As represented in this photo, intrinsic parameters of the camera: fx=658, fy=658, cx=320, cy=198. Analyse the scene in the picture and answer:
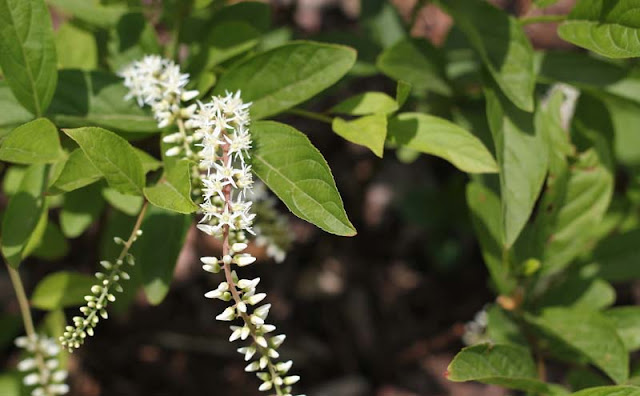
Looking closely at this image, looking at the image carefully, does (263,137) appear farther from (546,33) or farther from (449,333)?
(546,33)

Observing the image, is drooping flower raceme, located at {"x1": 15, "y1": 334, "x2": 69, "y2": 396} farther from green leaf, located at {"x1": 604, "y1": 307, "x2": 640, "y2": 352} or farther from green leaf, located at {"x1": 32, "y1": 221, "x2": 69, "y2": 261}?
green leaf, located at {"x1": 604, "y1": 307, "x2": 640, "y2": 352}

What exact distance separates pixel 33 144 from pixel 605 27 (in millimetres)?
1807

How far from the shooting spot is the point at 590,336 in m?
2.37

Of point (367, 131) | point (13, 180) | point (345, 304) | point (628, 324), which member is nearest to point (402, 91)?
point (367, 131)

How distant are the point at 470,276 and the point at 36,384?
8.50ft

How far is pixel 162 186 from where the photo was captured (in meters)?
1.90

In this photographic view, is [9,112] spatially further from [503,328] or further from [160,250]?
[503,328]

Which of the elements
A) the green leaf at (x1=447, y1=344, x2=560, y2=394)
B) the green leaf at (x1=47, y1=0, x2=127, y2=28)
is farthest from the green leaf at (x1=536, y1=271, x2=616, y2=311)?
the green leaf at (x1=47, y1=0, x2=127, y2=28)

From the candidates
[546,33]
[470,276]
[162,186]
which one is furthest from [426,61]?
[546,33]

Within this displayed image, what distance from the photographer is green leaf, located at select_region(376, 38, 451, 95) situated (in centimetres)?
254

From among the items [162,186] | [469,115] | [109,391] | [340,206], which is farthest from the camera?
[109,391]

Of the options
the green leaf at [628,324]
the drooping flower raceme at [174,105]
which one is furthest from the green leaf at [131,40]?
the green leaf at [628,324]

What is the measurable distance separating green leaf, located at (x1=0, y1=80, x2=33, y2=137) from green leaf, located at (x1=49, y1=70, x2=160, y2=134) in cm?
8

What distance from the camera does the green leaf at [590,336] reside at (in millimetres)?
2238
